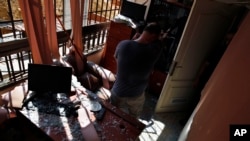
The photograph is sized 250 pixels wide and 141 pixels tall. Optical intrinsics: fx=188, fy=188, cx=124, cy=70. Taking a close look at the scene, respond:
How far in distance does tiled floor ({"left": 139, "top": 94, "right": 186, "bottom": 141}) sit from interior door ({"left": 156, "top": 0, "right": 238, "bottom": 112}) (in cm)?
13

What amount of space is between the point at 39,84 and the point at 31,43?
492 millimetres

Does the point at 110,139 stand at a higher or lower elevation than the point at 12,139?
higher

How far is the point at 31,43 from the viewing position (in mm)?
1896

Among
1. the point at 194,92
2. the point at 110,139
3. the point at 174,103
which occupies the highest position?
the point at 110,139

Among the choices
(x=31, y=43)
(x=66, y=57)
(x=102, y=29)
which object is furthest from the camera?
(x=102, y=29)

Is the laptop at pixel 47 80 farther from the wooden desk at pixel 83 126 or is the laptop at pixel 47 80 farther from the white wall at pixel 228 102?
the white wall at pixel 228 102

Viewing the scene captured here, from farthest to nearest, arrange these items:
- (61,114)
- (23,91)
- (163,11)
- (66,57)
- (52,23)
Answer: (163,11) < (66,57) < (52,23) < (23,91) < (61,114)

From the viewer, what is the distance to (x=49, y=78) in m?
1.68

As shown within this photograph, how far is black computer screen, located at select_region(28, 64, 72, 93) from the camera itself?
1.63 metres

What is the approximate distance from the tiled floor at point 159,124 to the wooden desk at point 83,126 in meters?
0.85

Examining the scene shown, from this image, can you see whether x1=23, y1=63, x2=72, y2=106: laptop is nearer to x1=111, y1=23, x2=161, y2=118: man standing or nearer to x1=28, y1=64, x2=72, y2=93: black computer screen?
x1=28, y1=64, x2=72, y2=93: black computer screen

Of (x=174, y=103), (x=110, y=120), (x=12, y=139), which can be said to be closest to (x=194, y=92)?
(x=174, y=103)

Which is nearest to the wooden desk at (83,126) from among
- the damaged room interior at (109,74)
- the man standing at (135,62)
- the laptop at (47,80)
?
the damaged room interior at (109,74)

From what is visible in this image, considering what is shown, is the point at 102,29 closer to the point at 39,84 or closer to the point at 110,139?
the point at 39,84
